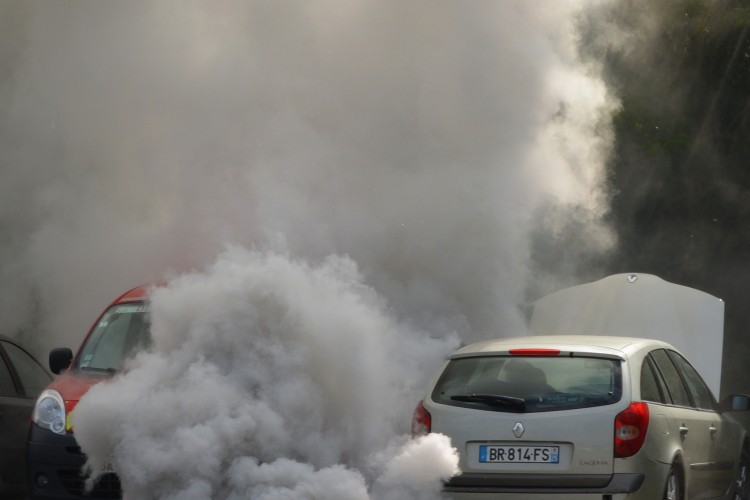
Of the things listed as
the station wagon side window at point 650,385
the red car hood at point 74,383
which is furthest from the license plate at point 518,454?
the red car hood at point 74,383

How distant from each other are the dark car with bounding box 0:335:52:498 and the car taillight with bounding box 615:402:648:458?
4884 millimetres

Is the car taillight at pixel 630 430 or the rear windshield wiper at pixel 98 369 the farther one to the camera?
the rear windshield wiper at pixel 98 369

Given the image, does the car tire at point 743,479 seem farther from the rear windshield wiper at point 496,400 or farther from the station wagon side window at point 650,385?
the rear windshield wiper at point 496,400

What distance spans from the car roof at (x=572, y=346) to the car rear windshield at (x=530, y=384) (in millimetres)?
51

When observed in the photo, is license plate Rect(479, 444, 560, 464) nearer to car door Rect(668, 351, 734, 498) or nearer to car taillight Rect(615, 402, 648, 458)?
car taillight Rect(615, 402, 648, 458)

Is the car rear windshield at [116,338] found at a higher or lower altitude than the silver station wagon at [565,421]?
higher

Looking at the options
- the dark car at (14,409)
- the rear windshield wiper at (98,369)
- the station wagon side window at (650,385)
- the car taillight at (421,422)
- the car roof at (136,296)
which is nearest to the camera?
the station wagon side window at (650,385)

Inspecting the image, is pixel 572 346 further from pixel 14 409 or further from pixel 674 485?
pixel 14 409

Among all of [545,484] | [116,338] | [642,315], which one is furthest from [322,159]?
[545,484]

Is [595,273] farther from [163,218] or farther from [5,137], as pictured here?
[5,137]

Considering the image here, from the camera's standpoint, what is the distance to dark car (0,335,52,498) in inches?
370

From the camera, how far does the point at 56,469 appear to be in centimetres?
862

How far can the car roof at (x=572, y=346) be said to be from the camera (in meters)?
7.49

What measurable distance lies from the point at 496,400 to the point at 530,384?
0.24 m
